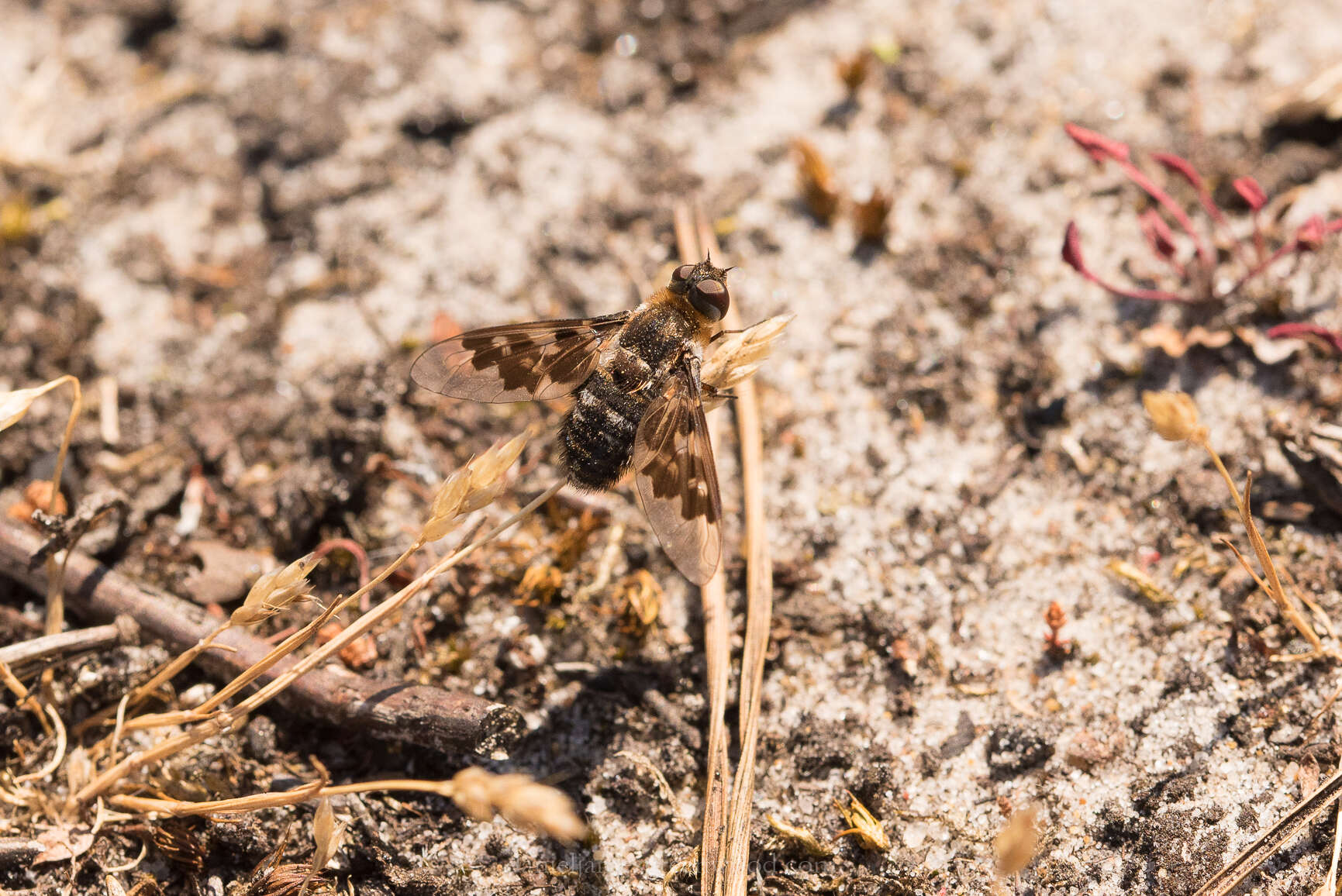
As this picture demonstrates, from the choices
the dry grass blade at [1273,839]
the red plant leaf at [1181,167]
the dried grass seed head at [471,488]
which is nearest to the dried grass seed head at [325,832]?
the dried grass seed head at [471,488]

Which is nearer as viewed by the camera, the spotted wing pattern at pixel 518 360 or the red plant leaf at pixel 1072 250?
the spotted wing pattern at pixel 518 360

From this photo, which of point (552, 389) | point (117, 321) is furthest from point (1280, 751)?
Result: point (117, 321)

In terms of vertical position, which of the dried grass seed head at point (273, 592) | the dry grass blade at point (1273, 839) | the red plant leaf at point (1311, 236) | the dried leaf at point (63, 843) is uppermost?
the red plant leaf at point (1311, 236)

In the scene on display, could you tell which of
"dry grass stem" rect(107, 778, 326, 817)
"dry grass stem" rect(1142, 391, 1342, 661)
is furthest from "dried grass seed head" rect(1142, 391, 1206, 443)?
"dry grass stem" rect(107, 778, 326, 817)

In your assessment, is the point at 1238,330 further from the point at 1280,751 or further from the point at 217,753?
the point at 217,753

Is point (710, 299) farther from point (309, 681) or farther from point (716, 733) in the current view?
point (309, 681)

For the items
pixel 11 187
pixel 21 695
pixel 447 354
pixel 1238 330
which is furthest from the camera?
pixel 11 187

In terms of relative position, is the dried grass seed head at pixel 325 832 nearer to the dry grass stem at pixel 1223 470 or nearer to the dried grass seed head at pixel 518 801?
the dried grass seed head at pixel 518 801
